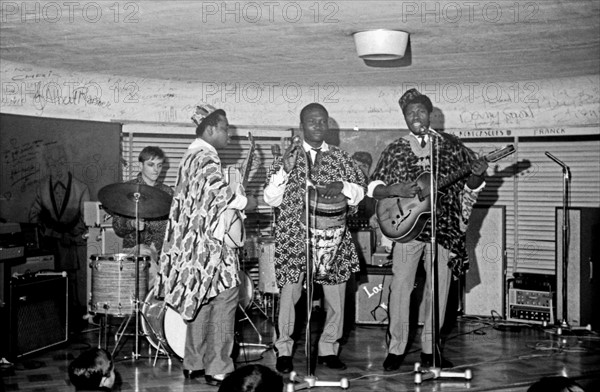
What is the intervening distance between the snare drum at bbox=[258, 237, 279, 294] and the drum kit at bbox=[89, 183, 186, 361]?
1.14m

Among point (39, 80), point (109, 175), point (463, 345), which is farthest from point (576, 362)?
point (39, 80)

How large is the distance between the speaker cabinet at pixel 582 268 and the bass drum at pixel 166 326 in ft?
11.9

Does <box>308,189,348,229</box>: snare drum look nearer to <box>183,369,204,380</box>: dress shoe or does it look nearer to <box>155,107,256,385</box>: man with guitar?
<box>155,107,256,385</box>: man with guitar

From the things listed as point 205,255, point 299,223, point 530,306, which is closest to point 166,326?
point 205,255

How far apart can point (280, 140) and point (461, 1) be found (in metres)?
3.87

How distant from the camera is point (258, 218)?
8.05 metres

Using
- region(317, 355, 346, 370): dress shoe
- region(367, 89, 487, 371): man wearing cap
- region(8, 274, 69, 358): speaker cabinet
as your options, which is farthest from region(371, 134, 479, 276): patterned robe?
region(8, 274, 69, 358): speaker cabinet

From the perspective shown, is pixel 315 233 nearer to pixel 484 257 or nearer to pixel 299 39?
pixel 299 39

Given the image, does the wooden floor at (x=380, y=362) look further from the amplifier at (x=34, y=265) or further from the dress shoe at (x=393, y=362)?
the amplifier at (x=34, y=265)

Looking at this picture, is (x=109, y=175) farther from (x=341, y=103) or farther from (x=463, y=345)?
(x=463, y=345)

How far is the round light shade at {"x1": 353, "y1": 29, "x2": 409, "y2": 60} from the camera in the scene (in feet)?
18.3

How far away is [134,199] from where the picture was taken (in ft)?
19.1

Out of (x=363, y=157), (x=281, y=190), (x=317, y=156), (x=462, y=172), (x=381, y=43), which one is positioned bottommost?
(x=281, y=190)

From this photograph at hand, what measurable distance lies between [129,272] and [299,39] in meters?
2.09
